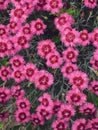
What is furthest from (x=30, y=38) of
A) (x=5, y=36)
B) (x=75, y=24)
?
(x=75, y=24)

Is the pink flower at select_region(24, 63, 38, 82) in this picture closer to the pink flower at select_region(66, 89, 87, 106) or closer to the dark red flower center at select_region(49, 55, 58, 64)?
the dark red flower center at select_region(49, 55, 58, 64)

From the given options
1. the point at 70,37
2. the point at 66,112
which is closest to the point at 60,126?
the point at 66,112

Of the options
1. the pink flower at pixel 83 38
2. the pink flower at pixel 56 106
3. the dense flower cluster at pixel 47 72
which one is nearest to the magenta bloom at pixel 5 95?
the dense flower cluster at pixel 47 72

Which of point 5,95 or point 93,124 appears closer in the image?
point 93,124

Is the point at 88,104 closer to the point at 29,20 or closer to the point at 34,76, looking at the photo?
the point at 34,76

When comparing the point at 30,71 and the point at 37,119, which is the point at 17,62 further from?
the point at 37,119
